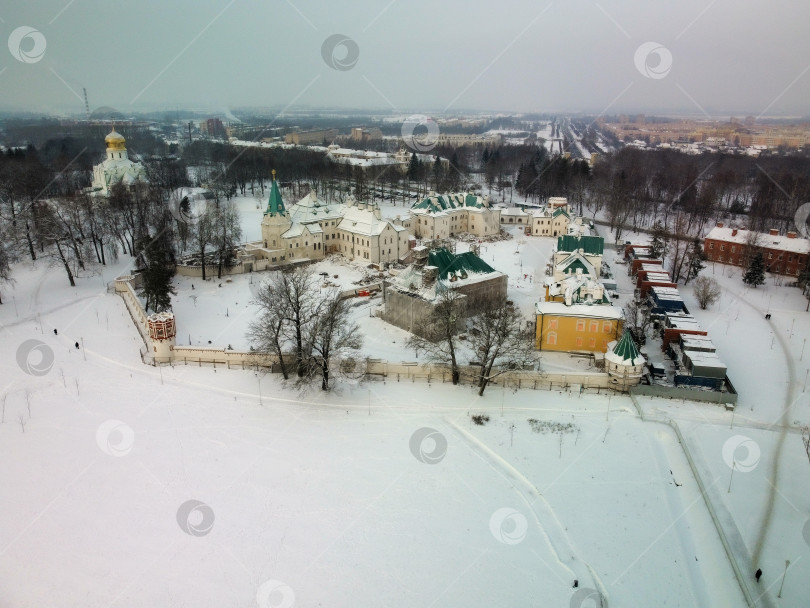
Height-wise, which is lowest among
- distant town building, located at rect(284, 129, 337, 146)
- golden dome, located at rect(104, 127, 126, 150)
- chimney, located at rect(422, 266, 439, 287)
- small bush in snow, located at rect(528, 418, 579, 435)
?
small bush in snow, located at rect(528, 418, 579, 435)

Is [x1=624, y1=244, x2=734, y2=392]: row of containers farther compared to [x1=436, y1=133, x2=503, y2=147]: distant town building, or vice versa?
[x1=436, y1=133, x2=503, y2=147]: distant town building

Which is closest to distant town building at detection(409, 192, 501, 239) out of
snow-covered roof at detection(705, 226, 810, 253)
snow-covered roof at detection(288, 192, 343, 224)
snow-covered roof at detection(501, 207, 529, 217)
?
snow-covered roof at detection(501, 207, 529, 217)

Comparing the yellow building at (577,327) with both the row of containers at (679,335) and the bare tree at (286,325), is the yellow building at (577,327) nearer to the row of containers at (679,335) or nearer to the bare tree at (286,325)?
the row of containers at (679,335)

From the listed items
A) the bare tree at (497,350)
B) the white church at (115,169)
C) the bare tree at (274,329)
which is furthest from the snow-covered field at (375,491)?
the white church at (115,169)

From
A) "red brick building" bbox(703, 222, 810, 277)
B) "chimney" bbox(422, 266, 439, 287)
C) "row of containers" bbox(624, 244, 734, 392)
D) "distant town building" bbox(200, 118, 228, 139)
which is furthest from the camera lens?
"distant town building" bbox(200, 118, 228, 139)

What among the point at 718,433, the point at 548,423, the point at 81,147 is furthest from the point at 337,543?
the point at 81,147

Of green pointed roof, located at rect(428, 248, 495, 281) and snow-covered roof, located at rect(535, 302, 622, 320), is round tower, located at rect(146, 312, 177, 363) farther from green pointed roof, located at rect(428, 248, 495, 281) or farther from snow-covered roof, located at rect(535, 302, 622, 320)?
snow-covered roof, located at rect(535, 302, 622, 320)
